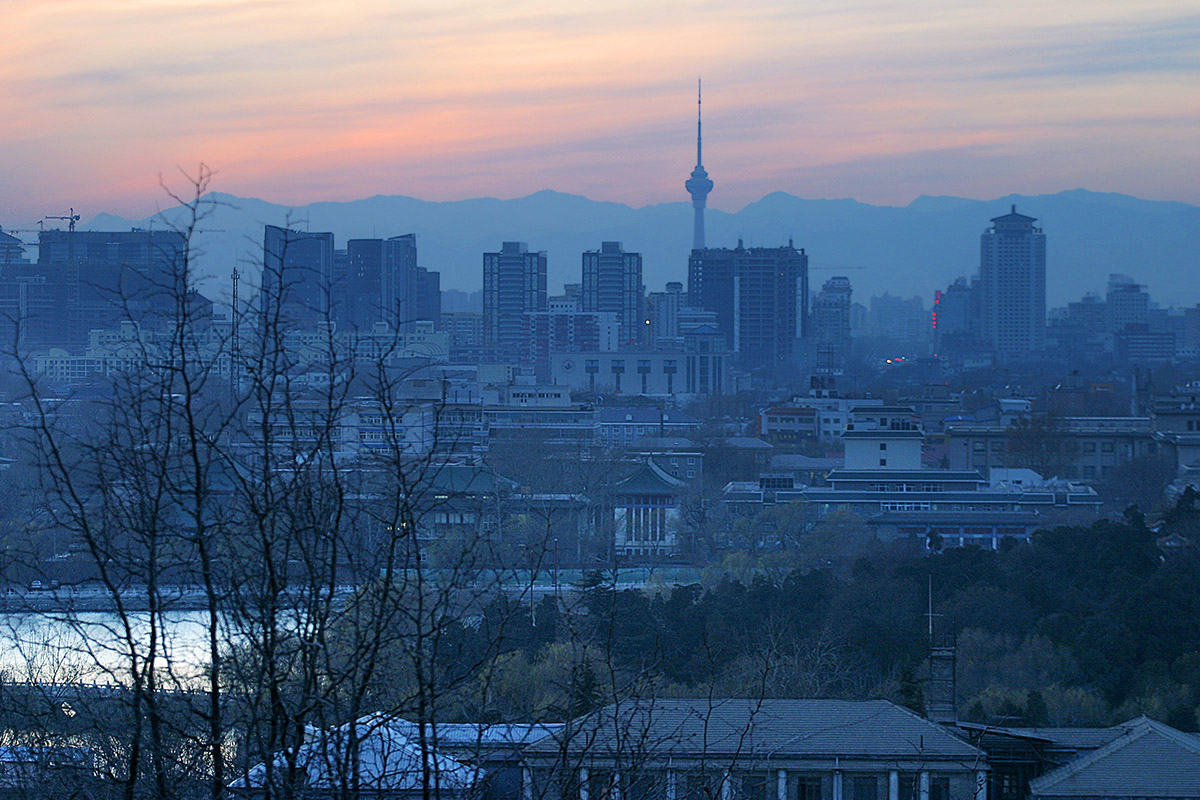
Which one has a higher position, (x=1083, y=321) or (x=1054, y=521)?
(x=1083, y=321)

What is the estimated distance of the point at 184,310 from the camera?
4.99 feet

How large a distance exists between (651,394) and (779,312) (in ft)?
37.4

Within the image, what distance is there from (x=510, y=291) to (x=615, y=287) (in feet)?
14.9

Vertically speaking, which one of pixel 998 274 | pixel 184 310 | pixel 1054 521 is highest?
pixel 998 274

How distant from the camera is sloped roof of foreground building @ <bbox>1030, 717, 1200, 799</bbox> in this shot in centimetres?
361

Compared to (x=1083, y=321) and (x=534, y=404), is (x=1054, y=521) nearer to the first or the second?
(x=534, y=404)

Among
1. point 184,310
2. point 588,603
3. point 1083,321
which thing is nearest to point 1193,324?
point 1083,321

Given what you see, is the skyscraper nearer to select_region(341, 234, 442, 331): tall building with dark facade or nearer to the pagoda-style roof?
select_region(341, 234, 442, 331): tall building with dark facade

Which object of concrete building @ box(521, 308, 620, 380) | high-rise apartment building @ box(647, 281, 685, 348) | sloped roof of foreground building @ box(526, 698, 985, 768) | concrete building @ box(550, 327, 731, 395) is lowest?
sloped roof of foreground building @ box(526, 698, 985, 768)

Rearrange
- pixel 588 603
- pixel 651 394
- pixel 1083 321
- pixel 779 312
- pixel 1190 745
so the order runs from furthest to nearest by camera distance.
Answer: pixel 1083 321 → pixel 779 312 → pixel 651 394 → pixel 588 603 → pixel 1190 745

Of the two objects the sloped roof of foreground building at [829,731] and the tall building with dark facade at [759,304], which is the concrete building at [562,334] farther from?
the sloped roof of foreground building at [829,731]

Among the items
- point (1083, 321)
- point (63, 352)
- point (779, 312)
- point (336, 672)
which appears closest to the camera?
point (336, 672)

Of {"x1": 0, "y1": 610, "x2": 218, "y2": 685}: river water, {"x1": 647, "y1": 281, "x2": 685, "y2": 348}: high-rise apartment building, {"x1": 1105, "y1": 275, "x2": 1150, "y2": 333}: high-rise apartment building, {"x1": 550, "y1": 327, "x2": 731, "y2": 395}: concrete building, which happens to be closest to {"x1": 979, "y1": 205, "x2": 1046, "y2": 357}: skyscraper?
{"x1": 1105, "y1": 275, "x2": 1150, "y2": 333}: high-rise apartment building

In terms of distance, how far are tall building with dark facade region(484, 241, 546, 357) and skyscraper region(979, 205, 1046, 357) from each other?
19112 millimetres
